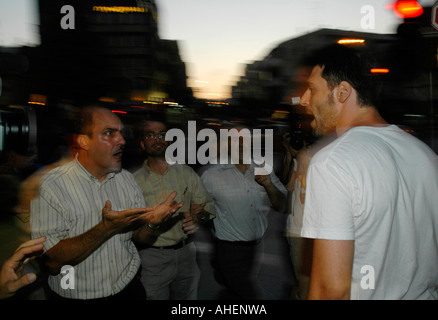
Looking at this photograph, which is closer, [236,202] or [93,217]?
[93,217]

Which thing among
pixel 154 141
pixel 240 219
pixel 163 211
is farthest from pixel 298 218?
pixel 154 141

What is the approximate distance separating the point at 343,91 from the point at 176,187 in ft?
7.01

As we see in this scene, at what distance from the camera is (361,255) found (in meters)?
1.20

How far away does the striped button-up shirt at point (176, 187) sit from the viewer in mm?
3152

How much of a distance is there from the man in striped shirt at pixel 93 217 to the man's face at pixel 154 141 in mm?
727

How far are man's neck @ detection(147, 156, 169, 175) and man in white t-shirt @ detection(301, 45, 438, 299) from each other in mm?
2222

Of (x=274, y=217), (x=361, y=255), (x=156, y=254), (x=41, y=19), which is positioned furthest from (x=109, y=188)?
(x=41, y=19)

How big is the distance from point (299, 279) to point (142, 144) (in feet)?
6.86

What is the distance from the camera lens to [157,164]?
328cm

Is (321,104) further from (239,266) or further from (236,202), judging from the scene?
(239,266)

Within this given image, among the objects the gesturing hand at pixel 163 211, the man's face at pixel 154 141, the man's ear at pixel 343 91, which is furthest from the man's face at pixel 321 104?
the man's face at pixel 154 141

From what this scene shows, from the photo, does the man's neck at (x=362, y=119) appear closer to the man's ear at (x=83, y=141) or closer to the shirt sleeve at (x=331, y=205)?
the shirt sleeve at (x=331, y=205)

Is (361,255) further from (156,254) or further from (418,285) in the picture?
(156,254)

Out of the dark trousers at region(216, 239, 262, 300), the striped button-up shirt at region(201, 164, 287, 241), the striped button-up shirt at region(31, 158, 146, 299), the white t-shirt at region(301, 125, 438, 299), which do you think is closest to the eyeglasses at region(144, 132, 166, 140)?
the striped button-up shirt at region(201, 164, 287, 241)
